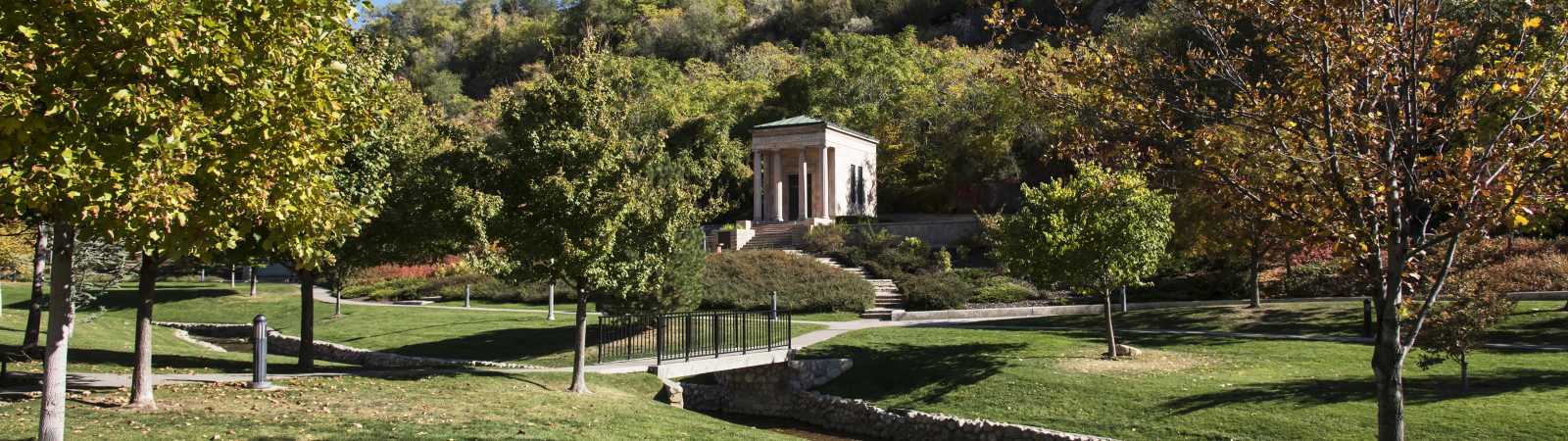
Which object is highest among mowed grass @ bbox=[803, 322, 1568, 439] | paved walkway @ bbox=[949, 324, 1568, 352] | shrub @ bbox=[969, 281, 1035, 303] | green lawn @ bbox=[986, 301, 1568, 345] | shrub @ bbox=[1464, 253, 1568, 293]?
shrub @ bbox=[1464, 253, 1568, 293]

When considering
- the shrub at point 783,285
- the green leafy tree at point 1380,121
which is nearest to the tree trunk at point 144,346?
the green leafy tree at point 1380,121

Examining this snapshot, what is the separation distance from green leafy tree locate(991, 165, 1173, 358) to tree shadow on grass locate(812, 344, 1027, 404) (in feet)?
7.39

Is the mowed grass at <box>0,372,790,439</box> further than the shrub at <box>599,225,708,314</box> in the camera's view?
No

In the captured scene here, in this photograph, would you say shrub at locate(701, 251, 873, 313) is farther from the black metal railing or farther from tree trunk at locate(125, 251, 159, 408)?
tree trunk at locate(125, 251, 159, 408)

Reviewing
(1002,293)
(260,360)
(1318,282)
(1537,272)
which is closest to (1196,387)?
A: (260,360)

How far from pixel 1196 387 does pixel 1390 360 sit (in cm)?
995

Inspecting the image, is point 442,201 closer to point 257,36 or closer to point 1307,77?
point 257,36

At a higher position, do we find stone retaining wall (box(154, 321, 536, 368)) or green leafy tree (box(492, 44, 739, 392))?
green leafy tree (box(492, 44, 739, 392))

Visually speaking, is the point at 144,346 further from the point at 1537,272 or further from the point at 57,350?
the point at 1537,272

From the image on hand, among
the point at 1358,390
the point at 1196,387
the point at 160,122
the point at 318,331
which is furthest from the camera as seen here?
the point at 318,331

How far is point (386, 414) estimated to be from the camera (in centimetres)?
1274

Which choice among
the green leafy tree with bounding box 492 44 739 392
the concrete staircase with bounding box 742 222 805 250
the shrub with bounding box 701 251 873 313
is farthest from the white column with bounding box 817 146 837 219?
the green leafy tree with bounding box 492 44 739 392

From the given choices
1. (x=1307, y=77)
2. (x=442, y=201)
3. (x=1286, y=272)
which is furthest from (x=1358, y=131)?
(x=1286, y=272)

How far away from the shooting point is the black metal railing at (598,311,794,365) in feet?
67.7
